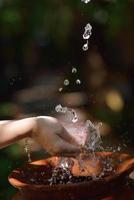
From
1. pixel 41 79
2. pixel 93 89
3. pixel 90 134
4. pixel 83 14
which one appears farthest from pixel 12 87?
pixel 90 134

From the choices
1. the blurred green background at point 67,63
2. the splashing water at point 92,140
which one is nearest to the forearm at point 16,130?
the splashing water at point 92,140

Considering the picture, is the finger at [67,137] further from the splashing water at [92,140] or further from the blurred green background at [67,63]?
the blurred green background at [67,63]

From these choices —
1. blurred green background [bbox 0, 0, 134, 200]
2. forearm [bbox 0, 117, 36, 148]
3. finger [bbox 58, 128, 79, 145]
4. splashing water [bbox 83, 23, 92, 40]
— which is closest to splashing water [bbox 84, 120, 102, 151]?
finger [bbox 58, 128, 79, 145]

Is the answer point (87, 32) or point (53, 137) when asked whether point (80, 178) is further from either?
point (87, 32)

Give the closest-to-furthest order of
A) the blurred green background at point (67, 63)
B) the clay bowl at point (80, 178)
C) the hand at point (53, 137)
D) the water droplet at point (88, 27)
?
the clay bowl at point (80, 178) < the hand at point (53, 137) < the blurred green background at point (67, 63) < the water droplet at point (88, 27)

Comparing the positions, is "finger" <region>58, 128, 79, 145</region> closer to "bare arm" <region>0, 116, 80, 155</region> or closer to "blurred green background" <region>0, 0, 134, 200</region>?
"bare arm" <region>0, 116, 80, 155</region>
